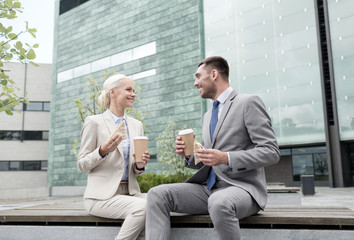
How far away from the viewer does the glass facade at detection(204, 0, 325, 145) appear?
21344 mm

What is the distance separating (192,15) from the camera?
81.1 feet

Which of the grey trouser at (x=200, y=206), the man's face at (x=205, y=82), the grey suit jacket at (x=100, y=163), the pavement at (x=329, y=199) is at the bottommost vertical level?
the pavement at (x=329, y=199)

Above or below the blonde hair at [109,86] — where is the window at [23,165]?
below

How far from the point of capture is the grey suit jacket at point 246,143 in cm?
287

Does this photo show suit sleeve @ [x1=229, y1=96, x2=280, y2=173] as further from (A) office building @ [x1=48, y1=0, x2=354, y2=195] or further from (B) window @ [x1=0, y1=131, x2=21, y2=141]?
(B) window @ [x1=0, y1=131, x2=21, y2=141]

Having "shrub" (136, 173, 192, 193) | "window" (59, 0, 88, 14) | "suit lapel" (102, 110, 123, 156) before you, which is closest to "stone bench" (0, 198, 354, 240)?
"suit lapel" (102, 110, 123, 156)

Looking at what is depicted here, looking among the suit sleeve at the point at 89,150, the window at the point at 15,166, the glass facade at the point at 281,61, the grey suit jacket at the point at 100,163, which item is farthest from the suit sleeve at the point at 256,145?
the window at the point at 15,166

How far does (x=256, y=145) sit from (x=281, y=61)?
20.5 metres

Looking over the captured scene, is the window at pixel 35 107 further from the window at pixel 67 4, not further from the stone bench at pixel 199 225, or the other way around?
the stone bench at pixel 199 225

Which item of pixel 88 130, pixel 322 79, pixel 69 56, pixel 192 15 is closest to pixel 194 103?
pixel 192 15

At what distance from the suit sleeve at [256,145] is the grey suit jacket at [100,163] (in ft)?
4.31

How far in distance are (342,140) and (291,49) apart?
22.3ft

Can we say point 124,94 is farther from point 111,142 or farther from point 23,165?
point 23,165

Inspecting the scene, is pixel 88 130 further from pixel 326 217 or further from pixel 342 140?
pixel 342 140
